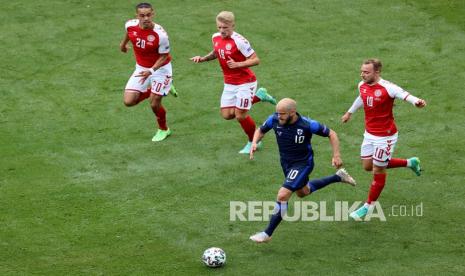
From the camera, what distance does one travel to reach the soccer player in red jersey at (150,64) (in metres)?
15.6

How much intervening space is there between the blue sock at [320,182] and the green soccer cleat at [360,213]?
0.57 m

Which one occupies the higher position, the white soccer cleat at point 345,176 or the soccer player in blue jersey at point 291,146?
the soccer player in blue jersey at point 291,146

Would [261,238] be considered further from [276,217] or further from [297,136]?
[297,136]

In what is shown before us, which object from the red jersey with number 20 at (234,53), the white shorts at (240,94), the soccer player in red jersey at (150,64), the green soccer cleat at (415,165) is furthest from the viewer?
the soccer player in red jersey at (150,64)

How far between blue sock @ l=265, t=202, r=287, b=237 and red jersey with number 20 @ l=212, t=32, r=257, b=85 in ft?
12.0

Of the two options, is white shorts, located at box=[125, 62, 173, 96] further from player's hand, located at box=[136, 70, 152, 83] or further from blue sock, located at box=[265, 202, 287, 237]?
blue sock, located at box=[265, 202, 287, 237]

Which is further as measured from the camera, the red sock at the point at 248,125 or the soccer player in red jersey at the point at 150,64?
the soccer player in red jersey at the point at 150,64

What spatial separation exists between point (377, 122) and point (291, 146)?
1.49m

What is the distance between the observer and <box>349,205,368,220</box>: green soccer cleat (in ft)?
42.4

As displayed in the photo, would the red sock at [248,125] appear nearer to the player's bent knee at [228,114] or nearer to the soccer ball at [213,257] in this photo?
the player's bent knee at [228,114]

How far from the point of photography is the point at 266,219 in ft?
42.7

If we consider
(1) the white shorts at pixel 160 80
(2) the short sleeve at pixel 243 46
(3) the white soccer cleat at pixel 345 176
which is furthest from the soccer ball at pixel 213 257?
(1) the white shorts at pixel 160 80

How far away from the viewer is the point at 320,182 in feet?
42.7

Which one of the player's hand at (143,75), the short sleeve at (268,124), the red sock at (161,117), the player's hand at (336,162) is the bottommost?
the red sock at (161,117)
